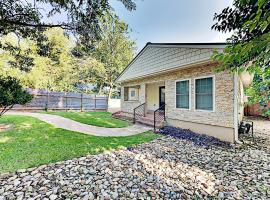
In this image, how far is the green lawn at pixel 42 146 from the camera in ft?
13.5

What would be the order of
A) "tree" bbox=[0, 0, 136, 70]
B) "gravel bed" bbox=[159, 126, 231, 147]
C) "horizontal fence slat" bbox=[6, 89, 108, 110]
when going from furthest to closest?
"horizontal fence slat" bbox=[6, 89, 108, 110], "gravel bed" bbox=[159, 126, 231, 147], "tree" bbox=[0, 0, 136, 70]

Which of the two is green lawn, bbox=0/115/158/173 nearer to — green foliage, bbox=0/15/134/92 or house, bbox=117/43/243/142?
house, bbox=117/43/243/142

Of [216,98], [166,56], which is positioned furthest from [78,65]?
[216,98]

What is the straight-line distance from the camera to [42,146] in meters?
5.25

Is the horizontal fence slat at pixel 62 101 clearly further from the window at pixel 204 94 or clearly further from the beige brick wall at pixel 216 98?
the window at pixel 204 94

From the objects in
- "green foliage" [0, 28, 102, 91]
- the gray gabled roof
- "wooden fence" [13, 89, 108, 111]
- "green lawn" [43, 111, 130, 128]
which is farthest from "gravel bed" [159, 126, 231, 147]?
"wooden fence" [13, 89, 108, 111]

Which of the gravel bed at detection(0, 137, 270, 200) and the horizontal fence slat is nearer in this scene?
the gravel bed at detection(0, 137, 270, 200)

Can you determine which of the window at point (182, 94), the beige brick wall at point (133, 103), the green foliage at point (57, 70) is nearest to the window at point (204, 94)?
the window at point (182, 94)

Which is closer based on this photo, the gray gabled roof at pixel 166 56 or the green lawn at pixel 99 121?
the gray gabled roof at pixel 166 56

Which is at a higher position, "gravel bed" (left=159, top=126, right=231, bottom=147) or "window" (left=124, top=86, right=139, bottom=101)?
"window" (left=124, top=86, right=139, bottom=101)

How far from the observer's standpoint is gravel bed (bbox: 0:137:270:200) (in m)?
2.97

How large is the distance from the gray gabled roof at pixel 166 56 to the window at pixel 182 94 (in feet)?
3.45

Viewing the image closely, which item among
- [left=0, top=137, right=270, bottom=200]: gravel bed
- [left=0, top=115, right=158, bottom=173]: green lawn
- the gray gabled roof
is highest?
the gray gabled roof

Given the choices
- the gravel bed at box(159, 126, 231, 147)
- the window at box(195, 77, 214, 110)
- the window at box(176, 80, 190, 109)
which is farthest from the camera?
the window at box(176, 80, 190, 109)
